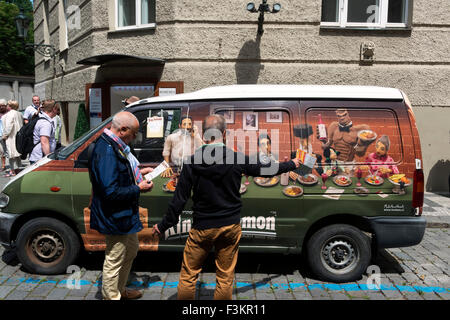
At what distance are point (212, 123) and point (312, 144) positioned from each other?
5.21ft

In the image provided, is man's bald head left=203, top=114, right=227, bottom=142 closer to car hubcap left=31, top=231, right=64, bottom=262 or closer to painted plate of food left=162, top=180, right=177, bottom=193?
painted plate of food left=162, top=180, right=177, bottom=193

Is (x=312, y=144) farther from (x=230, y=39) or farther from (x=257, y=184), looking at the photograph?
(x=230, y=39)

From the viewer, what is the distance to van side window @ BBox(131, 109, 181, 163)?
14.5 feet

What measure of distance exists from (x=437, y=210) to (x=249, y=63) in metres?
4.91

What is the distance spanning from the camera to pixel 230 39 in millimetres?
9180

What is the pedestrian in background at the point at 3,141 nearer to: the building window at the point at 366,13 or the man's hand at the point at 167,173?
the man's hand at the point at 167,173

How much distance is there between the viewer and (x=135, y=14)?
10078 mm

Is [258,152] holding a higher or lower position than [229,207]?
higher

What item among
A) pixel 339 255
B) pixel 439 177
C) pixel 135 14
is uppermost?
pixel 135 14

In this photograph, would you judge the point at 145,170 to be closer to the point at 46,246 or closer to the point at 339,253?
the point at 46,246

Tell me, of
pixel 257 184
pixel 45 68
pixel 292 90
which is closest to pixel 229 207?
pixel 257 184

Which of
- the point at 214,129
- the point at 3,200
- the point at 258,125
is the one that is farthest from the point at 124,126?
the point at 3,200

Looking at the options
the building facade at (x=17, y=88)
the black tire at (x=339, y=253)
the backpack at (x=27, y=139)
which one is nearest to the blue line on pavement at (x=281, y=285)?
the black tire at (x=339, y=253)

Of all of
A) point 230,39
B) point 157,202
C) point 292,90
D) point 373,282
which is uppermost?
point 230,39
